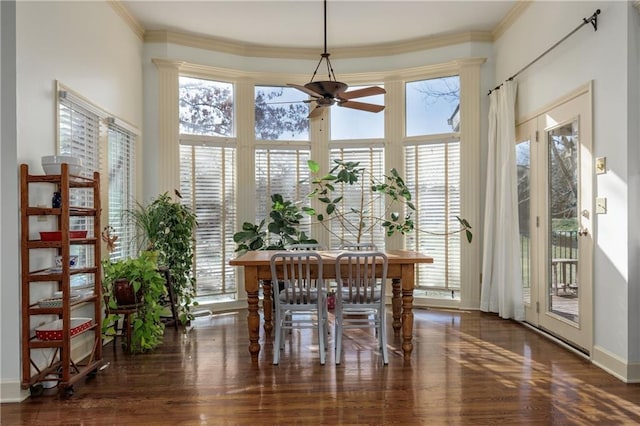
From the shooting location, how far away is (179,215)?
477cm

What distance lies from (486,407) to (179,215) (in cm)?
346

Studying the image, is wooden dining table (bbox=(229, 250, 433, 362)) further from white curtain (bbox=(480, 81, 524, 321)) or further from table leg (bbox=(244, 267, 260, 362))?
white curtain (bbox=(480, 81, 524, 321))

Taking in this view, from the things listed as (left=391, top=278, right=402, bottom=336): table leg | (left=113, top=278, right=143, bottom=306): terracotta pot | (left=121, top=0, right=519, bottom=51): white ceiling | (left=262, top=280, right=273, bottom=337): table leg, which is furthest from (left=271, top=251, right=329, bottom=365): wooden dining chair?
(left=121, top=0, right=519, bottom=51): white ceiling

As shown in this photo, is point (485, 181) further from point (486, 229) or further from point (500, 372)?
point (500, 372)

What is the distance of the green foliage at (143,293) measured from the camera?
3.87 metres

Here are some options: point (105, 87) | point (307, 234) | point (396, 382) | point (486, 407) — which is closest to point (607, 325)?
point (486, 407)

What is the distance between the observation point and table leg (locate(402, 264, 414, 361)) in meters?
3.59

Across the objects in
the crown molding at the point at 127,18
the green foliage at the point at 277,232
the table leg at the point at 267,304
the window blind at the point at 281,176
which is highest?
the crown molding at the point at 127,18

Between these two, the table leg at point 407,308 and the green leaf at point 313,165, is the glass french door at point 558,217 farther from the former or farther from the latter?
the green leaf at point 313,165

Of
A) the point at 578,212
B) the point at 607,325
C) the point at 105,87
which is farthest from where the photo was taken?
the point at 105,87

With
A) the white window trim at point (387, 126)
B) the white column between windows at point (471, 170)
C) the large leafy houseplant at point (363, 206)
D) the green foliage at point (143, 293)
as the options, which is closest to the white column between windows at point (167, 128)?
the white window trim at point (387, 126)

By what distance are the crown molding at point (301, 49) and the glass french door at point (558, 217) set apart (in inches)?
57.4

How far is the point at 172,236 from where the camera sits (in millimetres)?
4762

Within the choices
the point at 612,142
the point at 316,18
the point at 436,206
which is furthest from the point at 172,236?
the point at 612,142
